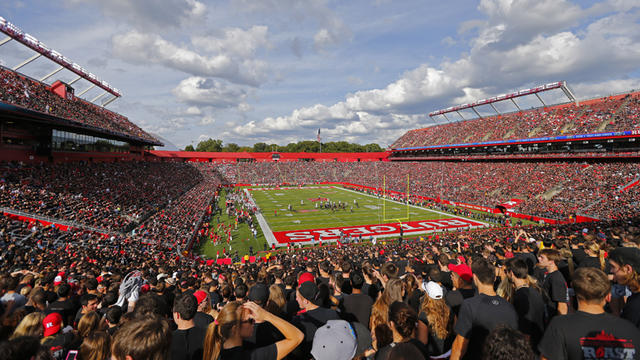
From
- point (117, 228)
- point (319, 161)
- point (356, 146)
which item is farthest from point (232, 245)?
point (356, 146)

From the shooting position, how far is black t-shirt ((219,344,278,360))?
7.67 ft

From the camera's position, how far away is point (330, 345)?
2.63 metres

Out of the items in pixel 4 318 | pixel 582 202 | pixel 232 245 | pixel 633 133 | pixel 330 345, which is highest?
pixel 633 133

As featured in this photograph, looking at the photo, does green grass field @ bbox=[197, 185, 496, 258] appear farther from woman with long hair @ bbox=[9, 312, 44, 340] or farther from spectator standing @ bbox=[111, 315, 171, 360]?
spectator standing @ bbox=[111, 315, 171, 360]

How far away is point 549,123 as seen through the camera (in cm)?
4844

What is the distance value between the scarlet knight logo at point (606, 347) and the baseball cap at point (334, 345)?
195 centimetres

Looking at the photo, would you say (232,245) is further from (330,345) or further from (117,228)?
(330,345)

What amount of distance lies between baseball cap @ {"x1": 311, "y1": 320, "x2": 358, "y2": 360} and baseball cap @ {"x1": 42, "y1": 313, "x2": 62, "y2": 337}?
136 inches

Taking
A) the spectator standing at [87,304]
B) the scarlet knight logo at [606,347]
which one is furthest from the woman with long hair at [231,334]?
the spectator standing at [87,304]

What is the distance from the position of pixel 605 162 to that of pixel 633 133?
493cm

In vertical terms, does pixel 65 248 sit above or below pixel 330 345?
below

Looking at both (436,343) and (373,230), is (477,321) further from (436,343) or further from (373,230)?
(373,230)

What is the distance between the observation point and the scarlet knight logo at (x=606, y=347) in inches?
96.7

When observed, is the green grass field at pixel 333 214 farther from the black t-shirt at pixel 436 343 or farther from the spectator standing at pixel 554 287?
the black t-shirt at pixel 436 343
